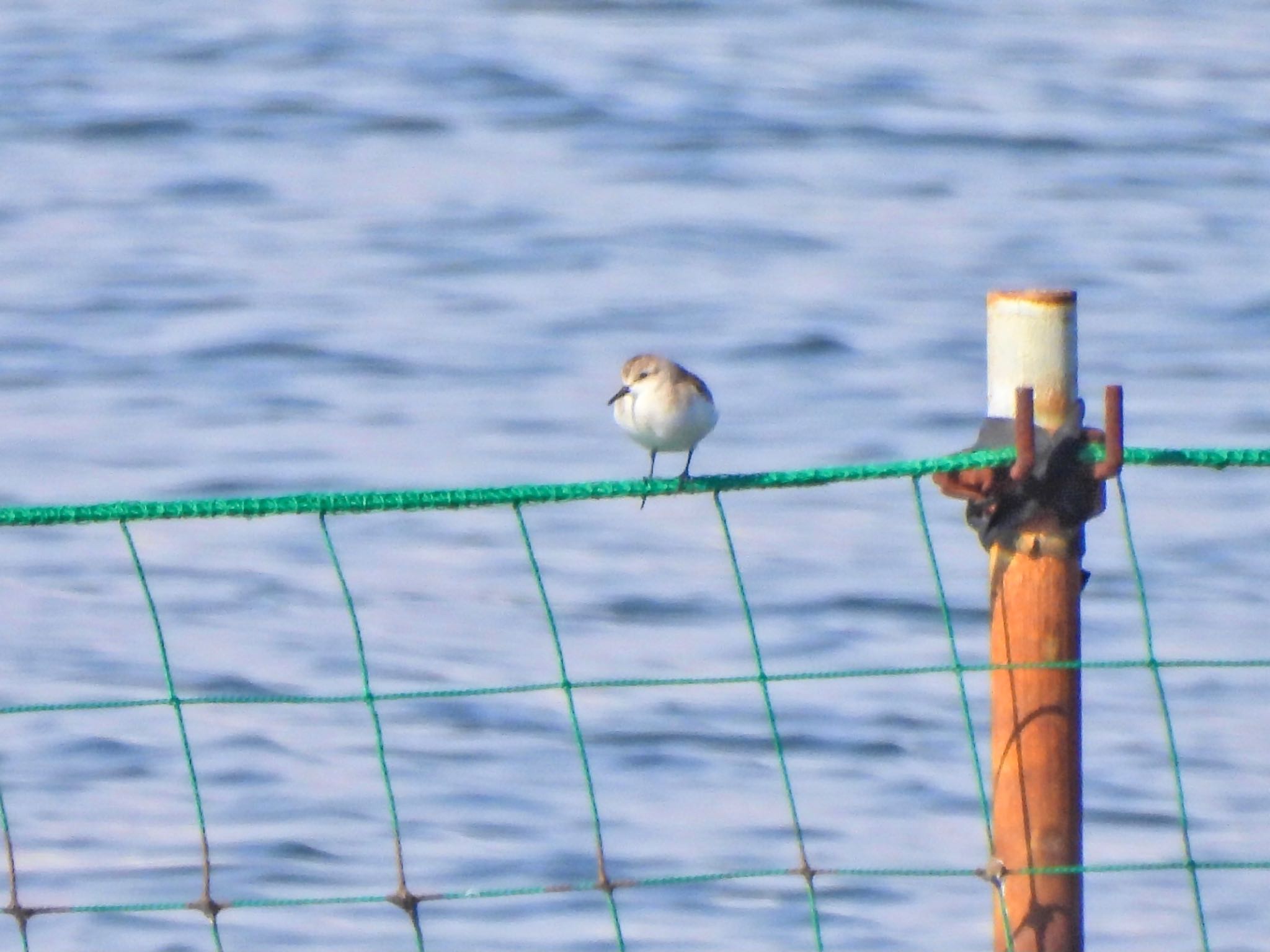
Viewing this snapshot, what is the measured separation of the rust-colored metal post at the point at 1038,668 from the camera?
3.57m

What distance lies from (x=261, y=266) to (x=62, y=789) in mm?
6489

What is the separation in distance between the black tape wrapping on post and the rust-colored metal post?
0.04 ft

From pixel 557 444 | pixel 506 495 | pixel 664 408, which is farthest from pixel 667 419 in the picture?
pixel 557 444

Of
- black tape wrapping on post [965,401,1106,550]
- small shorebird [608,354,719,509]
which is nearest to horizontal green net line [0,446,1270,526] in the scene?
black tape wrapping on post [965,401,1106,550]

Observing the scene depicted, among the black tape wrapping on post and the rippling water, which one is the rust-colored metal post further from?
the rippling water

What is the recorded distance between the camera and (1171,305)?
42.2 ft

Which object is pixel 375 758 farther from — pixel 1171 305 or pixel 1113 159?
pixel 1113 159

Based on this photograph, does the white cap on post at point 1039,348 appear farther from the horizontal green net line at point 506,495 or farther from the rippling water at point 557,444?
the rippling water at point 557,444

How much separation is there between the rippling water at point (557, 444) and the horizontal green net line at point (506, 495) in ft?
10.1

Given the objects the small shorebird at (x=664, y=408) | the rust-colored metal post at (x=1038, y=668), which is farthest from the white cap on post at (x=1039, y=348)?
the small shorebird at (x=664, y=408)

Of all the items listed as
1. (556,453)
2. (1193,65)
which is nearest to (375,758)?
(556,453)

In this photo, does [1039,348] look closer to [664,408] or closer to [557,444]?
[664,408]

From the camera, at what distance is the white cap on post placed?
3561mm

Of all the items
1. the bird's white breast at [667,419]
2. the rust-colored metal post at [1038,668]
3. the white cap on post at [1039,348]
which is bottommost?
the rust-colored metal post at [1038,668]
